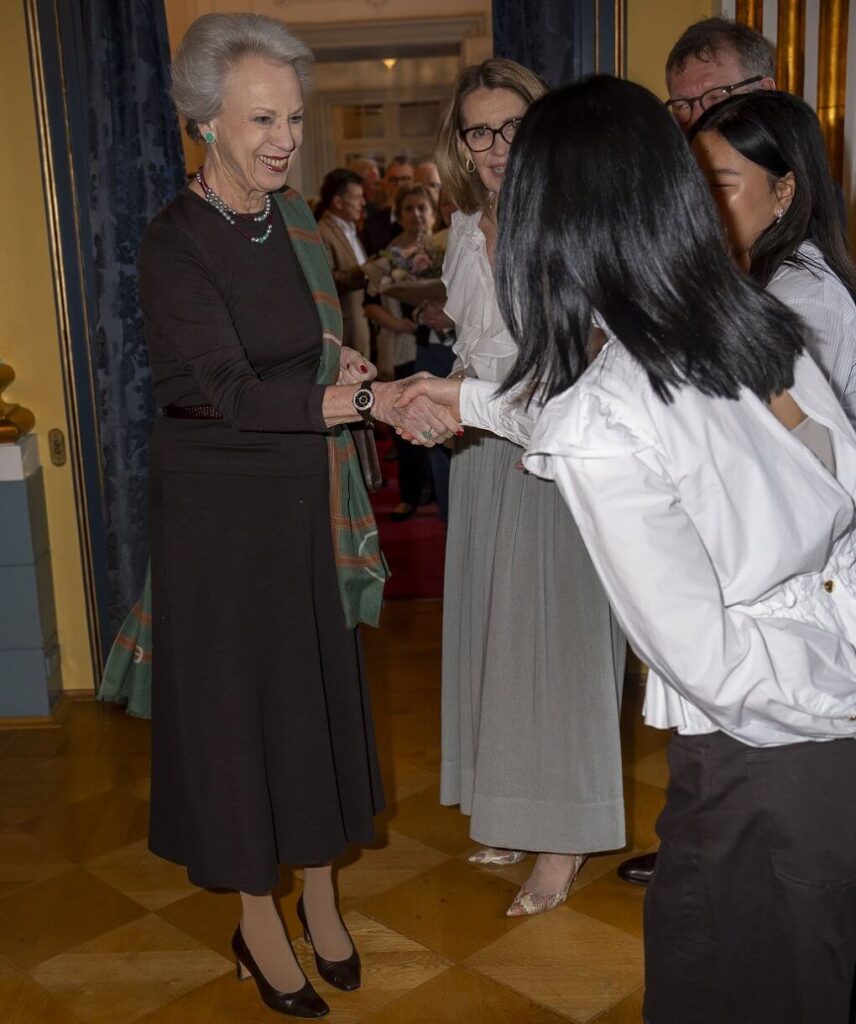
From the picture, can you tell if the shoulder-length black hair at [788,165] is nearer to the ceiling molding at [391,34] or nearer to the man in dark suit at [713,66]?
the man in dark suit at [713,66]

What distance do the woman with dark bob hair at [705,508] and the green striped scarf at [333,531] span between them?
0.92 m

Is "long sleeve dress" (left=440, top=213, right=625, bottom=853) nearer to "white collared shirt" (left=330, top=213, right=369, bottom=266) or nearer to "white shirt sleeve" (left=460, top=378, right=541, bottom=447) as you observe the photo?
"white shirt sleeve" (left=460, top=378, right=541, bottom=447)

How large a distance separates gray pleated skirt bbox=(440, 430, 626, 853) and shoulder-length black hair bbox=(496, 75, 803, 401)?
1.25m

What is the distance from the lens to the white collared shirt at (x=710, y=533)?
4.47ft

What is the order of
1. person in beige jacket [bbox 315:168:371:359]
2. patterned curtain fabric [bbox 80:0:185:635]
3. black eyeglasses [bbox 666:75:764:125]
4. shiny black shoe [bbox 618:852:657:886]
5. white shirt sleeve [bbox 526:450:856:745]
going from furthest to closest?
person in beige jacket [bbox 315:168:371:359] < patterned curtain fabric [bbox 80:0:185:635] < shiny black shoe [bbox 618:852:657:886] < black eyeglasses [bbox 666:75:764:125] < white shirt sleeve [bbox 526:450:856:745]

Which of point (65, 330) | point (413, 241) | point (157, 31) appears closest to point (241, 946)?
point (65, 330)

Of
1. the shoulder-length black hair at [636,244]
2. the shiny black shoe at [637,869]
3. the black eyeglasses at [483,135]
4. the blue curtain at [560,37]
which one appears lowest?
the shiny black shoe at [637,869]

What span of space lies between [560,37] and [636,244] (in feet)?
9.05

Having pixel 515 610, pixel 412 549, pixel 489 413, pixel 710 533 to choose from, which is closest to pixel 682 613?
pixel 710 533

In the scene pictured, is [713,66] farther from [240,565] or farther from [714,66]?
[240,565]

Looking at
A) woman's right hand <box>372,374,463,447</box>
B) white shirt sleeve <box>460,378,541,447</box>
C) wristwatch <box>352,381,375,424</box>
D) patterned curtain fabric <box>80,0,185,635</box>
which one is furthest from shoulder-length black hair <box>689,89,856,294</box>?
patterned curtain fabric <box>80,0,185,635</box>

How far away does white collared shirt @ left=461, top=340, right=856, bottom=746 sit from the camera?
1361mm

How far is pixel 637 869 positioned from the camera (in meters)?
2.95

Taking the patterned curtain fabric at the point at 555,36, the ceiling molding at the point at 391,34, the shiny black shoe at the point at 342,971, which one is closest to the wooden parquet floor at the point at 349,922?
the shiny black shoe at the point at 342,971
